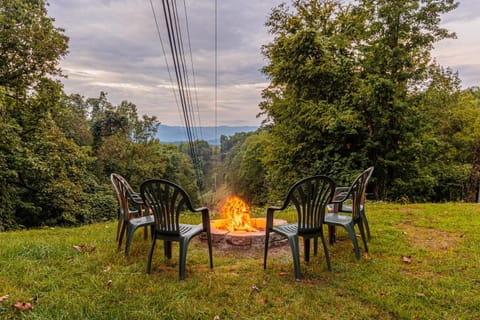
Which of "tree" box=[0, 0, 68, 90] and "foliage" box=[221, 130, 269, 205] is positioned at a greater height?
"tree" box=[0, 0, 68, 90]

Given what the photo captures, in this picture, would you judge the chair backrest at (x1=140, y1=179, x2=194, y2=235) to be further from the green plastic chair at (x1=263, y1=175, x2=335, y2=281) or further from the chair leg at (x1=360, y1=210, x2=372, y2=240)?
the chair leg at (x1=360, y1=210, x2=372, y2=240)

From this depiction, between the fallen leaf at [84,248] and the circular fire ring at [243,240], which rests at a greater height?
the circular fire ring at [243,240]

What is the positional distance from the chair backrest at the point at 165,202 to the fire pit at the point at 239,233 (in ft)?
3.79

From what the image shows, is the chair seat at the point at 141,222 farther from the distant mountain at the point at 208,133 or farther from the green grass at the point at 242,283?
the distant mountain at the point at 208,133

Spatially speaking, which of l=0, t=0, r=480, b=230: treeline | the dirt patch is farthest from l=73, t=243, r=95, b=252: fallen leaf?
l=0, t=0, r=480, b=230: treeline

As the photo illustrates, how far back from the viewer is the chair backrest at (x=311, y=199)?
260 centimetres

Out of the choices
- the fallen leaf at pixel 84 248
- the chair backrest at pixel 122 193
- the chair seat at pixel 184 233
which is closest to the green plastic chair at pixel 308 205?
the chair seat at pixel 184 233

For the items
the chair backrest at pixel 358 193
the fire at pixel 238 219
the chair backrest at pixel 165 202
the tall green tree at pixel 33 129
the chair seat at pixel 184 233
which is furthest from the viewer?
the tall green tree at pixel 33 129

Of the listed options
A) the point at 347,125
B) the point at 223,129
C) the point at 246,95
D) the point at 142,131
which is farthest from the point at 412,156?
the point at 142,131

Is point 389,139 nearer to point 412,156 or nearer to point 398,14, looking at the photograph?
point 412,156

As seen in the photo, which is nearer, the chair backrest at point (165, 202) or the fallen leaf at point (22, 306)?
the fallen leaf at point (22, 306)

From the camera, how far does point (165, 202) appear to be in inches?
102

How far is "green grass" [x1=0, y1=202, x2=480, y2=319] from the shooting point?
2.06 meters

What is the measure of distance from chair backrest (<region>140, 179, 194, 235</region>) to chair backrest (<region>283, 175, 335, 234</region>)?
95 cm
